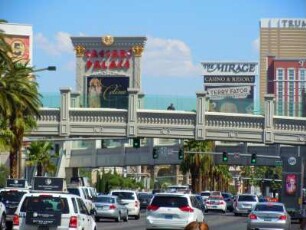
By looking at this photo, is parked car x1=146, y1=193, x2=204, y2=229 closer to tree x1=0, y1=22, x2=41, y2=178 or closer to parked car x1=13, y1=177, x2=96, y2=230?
parked car x1=13, y1=177, x2=96, y2=230

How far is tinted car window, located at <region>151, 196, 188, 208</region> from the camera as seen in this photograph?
37844mm

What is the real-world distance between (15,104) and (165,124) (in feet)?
56.2

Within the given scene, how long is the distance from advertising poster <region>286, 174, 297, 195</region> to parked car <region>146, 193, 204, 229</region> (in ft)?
92.1

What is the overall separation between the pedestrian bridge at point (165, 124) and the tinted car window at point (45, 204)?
44465 millimetres

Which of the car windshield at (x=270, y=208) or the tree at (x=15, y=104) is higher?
the tree at (x=15, y=104)

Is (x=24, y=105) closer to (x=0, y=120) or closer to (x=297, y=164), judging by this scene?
(x=0, y=120)

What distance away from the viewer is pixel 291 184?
66250mm

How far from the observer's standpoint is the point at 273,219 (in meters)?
41.3

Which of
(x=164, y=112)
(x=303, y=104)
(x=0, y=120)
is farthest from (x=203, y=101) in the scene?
(x=303, y=104)

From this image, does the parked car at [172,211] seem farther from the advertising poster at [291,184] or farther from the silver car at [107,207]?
the advertising poster at [291,184]

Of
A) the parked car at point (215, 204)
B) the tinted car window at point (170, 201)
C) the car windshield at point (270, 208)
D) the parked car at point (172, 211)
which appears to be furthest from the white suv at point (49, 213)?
the parked car at point (215, 204)

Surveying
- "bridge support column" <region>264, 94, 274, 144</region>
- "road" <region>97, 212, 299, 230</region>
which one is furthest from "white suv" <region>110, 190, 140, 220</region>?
"bridge support column" <region>264, 94, 274, 144</region>

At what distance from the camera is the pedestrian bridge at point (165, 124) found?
2911 inches

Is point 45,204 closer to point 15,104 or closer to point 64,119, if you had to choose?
point 15,104
